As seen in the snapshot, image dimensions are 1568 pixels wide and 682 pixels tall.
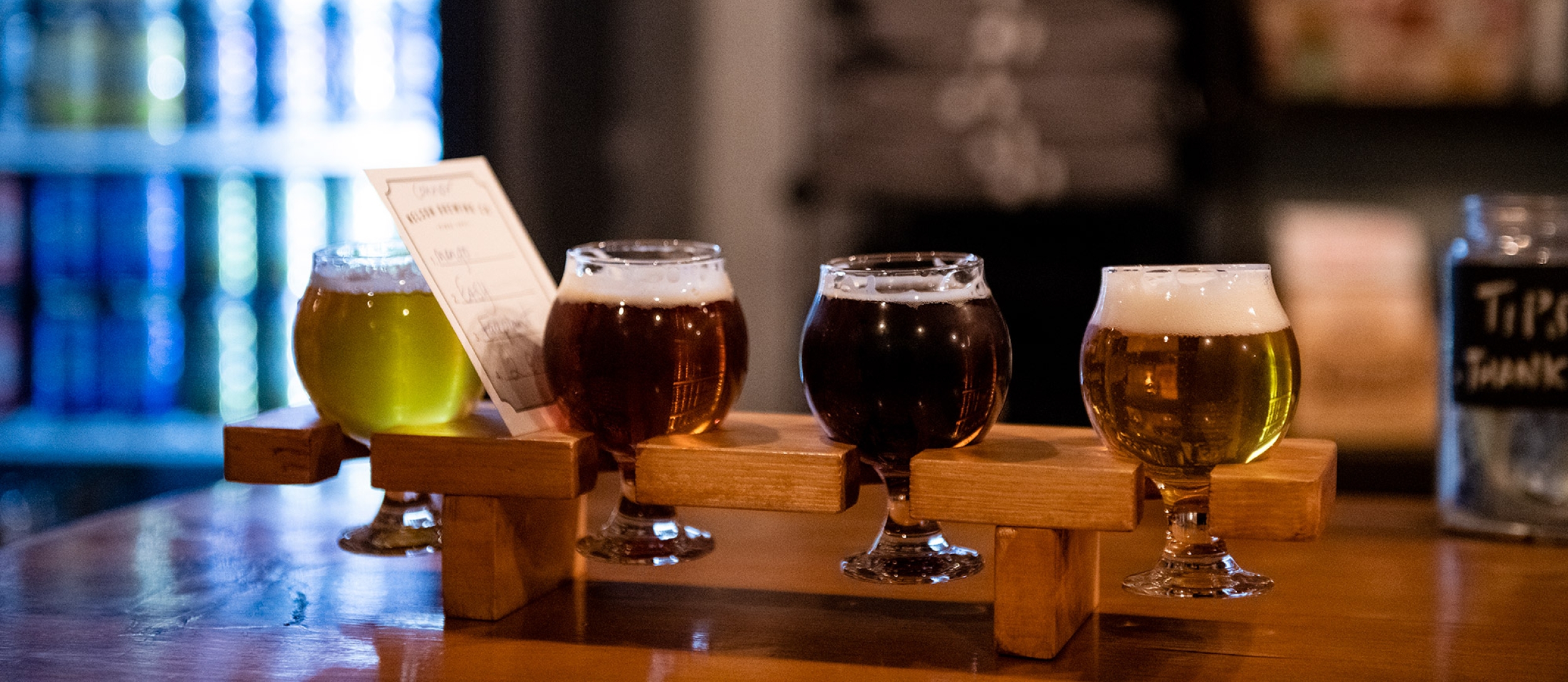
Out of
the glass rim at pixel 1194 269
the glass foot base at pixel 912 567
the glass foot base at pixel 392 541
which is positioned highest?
the glass rim at pixel 1194 269

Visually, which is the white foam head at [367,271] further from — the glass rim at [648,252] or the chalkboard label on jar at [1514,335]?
the chalkboard label on jar at [1514,335]

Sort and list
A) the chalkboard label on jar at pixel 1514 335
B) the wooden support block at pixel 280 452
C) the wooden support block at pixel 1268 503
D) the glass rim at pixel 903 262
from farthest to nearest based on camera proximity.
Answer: the chalkboard label on jar at pixel 1514 335 < the wooden support block at pixel 280 452 < the glass rim at pixel 903 262 < the wooden support block at pixel 1268 503

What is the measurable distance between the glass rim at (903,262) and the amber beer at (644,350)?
10cm

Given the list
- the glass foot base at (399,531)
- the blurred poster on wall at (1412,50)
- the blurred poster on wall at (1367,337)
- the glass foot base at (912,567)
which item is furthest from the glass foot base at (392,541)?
the blurred poster on wall at (1412,50)

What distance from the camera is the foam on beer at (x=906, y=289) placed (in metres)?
1.01

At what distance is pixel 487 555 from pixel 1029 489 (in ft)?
1.36

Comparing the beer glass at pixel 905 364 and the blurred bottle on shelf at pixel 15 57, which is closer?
the beer glass at pixel 905 364

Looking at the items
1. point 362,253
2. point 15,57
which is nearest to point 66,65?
point 15,57

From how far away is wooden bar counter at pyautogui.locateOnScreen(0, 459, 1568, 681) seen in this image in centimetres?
96

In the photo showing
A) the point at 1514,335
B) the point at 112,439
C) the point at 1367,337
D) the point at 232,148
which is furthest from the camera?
the point at 112,439

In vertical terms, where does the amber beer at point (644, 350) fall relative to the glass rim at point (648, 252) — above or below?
below

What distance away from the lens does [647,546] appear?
112 centimetres

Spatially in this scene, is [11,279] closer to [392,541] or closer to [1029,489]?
[392,541]

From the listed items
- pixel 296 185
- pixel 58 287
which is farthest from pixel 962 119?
pixel 58 287
